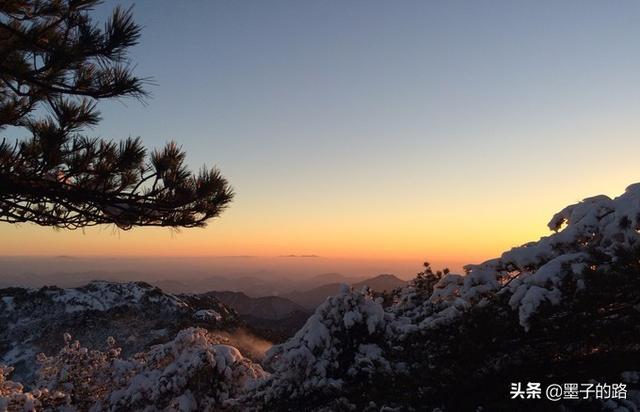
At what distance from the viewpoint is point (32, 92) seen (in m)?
7.94

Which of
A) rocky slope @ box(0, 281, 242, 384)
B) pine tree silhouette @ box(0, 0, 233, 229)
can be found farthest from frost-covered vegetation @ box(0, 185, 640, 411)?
rocky slope @ box(0, 281, 242, 384)

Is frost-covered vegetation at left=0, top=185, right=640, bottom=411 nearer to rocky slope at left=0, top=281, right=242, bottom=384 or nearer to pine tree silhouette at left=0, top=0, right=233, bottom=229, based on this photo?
pine tree silhouette at left=0, top=0, right=233, bottom=229

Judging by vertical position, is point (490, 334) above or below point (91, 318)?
above

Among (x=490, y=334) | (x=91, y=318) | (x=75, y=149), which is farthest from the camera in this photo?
(x=91, y=318)

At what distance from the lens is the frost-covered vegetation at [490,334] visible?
3.96 m

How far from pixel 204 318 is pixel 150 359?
32056 mm

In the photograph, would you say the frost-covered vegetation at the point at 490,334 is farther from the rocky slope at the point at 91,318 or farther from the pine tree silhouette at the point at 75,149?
the rocky slope at the point at 91,318

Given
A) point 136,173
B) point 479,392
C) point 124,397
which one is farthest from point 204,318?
point 479,392

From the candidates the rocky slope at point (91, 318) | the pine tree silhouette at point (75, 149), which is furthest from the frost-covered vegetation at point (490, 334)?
the rocky slope at point (91, 318)

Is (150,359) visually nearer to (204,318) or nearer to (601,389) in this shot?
(601,389)

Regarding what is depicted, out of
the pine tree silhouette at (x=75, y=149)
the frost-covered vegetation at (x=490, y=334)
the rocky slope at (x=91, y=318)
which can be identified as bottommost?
the rocky slope at (x=91, y=318)

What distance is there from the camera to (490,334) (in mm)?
4422

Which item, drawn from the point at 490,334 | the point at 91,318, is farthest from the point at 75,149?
the point at 91,318

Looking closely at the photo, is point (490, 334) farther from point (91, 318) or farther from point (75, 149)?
point (91, 318)
